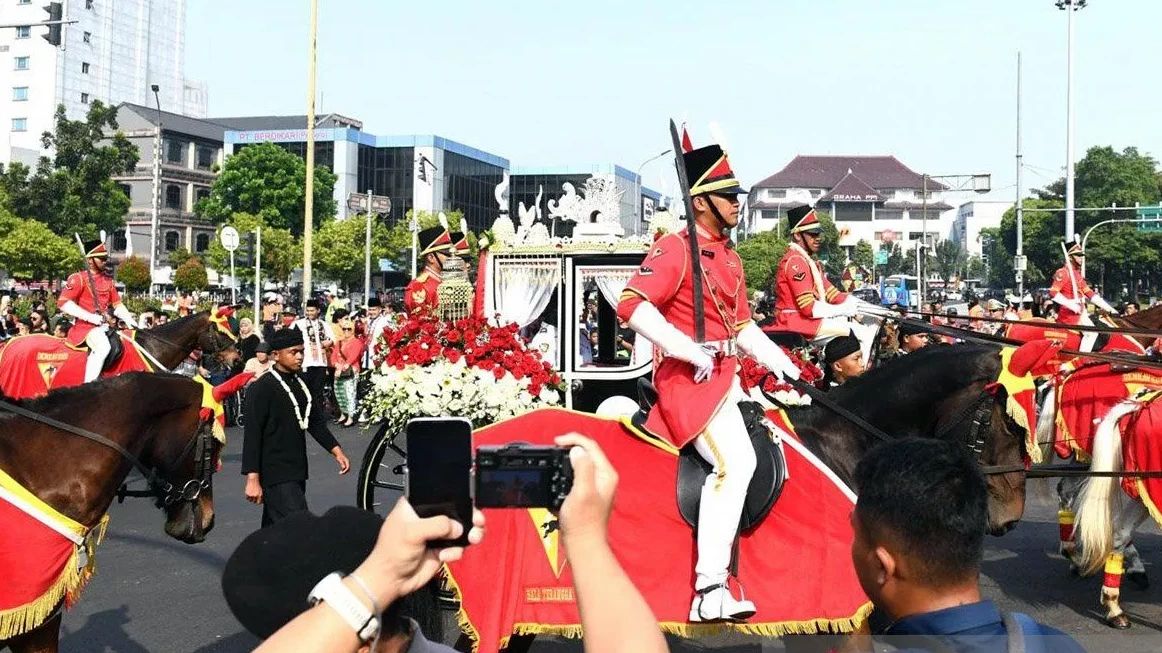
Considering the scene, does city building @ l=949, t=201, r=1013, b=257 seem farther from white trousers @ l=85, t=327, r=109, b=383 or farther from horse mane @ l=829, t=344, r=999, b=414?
horse mane @ l=829, t=344, r=999, b=414

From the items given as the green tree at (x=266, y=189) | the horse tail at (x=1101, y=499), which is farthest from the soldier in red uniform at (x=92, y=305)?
the green tree at (x=266, y=189)

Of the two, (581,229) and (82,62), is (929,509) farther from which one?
(82,62)

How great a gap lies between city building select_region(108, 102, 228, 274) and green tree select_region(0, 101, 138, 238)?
93.7 ft

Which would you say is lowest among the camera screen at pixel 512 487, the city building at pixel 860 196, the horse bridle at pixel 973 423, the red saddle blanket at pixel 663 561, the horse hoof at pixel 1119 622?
the horse hoof at pixel 1119 622

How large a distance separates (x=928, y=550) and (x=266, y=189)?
62017 mm

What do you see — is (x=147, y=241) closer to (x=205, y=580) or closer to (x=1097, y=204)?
(x=1097, y=204)

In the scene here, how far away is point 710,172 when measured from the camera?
5.30 metres

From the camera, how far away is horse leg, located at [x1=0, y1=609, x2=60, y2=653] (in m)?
4.77

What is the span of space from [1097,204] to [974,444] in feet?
187

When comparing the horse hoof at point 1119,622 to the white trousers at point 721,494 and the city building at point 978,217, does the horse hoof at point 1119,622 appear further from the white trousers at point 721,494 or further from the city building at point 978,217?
the city building at point 978,217

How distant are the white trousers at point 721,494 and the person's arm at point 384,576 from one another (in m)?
3.45

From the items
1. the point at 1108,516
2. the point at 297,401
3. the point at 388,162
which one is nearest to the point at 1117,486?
the point at 1108,516

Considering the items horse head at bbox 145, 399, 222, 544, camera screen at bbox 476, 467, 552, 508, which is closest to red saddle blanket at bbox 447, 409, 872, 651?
horse head at bbox 145, 399, 222, 544

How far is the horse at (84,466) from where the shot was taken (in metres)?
4.73
